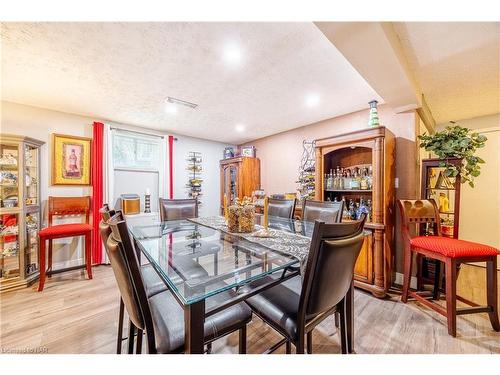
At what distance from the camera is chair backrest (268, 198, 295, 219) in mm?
Answer: 2576

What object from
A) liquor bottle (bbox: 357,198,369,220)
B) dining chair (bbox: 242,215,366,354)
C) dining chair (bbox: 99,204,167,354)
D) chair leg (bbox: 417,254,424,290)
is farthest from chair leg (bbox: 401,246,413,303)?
dining chair (bbox: 99,204,167,354)

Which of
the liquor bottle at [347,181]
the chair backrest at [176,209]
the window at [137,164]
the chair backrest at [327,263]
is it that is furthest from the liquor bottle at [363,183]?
the window at [137,164]

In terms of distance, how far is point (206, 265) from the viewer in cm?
126

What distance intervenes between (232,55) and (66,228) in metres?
2.83

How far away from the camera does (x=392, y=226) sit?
2459 mm

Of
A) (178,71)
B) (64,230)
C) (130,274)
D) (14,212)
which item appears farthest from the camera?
(64,230)

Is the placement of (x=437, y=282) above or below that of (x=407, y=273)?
below

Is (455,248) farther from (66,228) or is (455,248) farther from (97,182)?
(97,182)

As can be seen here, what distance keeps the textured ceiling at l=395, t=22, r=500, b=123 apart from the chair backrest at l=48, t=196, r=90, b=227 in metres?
4.01

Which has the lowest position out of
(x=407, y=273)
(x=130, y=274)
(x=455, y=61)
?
(x=407, y=273)

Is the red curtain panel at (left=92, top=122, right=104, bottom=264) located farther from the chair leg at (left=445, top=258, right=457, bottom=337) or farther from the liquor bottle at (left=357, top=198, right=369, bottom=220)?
the chair leg at (left=445, top=258, right=457, bottom=337)

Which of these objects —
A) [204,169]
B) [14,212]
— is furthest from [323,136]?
[14,212]

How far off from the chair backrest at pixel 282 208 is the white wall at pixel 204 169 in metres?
2.17
